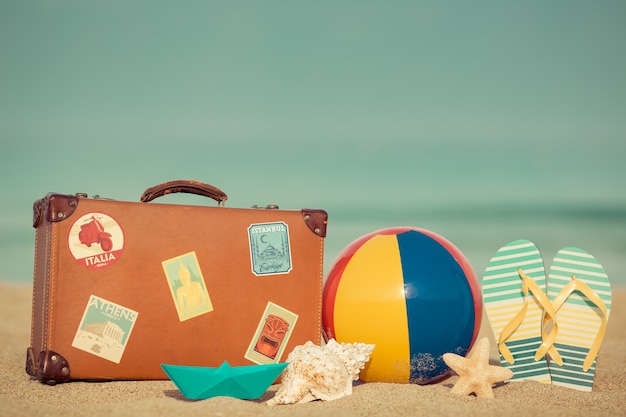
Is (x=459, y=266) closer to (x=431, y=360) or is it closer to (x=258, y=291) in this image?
(x=431, y=360)

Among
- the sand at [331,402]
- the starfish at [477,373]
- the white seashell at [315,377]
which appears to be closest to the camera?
the sand at [331,402]

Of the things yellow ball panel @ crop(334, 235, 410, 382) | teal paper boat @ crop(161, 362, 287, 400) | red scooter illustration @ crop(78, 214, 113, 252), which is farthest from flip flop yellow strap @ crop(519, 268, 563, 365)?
red scooter illustration @ crop(78, 214, 113, 252)

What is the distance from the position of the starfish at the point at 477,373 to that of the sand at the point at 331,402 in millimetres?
76

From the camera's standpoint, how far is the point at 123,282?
4.51 metres

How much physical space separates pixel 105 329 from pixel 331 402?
5.01 feet

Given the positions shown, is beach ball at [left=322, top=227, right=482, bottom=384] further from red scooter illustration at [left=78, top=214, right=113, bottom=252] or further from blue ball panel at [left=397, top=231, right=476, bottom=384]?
red scooter illustration at [left=78, top=214, right=113, bottom=252]

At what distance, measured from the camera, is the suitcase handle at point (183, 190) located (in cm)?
481

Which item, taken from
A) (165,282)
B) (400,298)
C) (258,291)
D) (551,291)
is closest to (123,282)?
(165,282)

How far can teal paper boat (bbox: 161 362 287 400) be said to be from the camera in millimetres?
3877

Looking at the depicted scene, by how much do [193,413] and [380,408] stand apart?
3.21 ft

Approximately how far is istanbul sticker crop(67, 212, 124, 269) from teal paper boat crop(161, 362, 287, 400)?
3.09 ft

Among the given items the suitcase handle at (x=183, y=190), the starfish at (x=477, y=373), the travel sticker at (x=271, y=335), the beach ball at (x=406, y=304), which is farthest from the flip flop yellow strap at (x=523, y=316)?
the suitcase handle at (x=183, y=190)

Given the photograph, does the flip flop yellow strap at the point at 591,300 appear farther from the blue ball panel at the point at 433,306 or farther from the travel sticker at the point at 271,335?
the travel sticker at the point at 271,335

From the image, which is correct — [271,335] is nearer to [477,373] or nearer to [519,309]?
[477,373]
